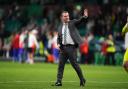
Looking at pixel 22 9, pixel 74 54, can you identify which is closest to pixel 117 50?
pixel 22 9

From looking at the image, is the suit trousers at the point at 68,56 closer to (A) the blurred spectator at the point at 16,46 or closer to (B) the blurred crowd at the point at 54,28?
(B) the blurred crowd at the point at 54,28

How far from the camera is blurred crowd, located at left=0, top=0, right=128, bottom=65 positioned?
4250 cm

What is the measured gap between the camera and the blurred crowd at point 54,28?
42500mm

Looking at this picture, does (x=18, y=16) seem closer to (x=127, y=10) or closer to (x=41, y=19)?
(x=41, y=19)

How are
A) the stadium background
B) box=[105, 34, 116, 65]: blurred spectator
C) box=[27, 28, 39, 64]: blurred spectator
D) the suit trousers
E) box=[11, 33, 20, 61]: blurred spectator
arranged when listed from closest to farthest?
the suit trousers, box=[105, 34, 116, 65]: blurred spectator, box=[27, 28, 39, 64]: blurred spectator, the stadium background, box=[11, 33, 20, 61]: blurred spectator

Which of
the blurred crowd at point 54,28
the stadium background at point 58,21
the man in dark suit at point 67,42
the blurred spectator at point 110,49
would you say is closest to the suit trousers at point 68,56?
the man in dark suit at point 67,42

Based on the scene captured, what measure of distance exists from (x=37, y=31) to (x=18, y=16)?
3.08 m

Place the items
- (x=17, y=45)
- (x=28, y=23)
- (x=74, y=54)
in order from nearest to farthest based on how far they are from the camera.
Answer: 1. (x=74, y=54)
2. (x=17, y=45)
3. (x=28, y=23)

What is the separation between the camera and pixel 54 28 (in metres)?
46.3

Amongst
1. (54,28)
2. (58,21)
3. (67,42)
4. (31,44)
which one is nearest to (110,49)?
(31,44)

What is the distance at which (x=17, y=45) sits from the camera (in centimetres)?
4488

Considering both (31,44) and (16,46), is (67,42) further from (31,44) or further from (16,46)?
(16,46)

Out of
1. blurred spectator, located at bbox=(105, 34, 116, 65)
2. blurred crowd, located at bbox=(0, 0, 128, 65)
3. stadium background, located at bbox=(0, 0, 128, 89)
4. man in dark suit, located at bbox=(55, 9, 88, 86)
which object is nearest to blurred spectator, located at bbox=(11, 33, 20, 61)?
blurred crowd, located at bbox=(0, 0, 128, 65)

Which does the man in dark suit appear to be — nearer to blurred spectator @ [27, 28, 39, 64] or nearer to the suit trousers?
the suit trousers
